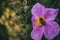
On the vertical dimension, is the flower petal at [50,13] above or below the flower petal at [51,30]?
above

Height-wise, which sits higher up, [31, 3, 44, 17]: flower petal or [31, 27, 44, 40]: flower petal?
[31, 3, 44, 17]: flower petal

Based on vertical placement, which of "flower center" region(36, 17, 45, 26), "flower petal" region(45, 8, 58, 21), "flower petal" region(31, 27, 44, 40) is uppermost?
"flower petal" region(45, 8, 58, 21)

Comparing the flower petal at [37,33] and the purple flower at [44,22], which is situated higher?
the purple flower at [44,22]

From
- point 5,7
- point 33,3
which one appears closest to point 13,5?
point 33,3

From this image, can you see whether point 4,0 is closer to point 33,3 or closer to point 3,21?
point 3,21

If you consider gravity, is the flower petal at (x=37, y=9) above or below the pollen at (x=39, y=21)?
above

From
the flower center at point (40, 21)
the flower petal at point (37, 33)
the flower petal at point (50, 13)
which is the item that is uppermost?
the flower petal at point (50, 13)
